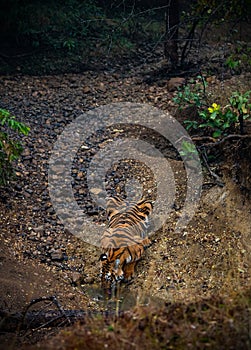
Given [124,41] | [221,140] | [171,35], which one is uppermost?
[124,41]

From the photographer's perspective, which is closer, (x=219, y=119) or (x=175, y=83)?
(x=219, y=119)

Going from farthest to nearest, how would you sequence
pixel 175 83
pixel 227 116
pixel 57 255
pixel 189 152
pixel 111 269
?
pixel 175 83, pixel 189 152, pixel 227 116, pixel 57 255, pixel 111 269

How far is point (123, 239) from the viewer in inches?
227

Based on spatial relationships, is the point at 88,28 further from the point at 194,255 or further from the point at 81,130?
the point at 194,255

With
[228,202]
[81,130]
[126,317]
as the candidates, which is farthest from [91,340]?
[81,130]

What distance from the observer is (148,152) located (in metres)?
7.54

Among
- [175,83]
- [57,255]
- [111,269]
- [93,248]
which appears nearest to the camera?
[111,269]

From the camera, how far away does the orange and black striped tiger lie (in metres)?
5.60

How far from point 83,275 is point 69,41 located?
18.7ft

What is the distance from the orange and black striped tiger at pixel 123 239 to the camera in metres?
5.60

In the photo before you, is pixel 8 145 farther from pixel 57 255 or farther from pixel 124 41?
pixel 124 41

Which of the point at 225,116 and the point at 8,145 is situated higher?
the point at 225,116

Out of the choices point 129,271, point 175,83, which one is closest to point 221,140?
point 129,271

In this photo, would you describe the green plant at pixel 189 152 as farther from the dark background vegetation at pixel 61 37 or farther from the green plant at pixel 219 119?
the dark background vegetation at pixel 61 37
